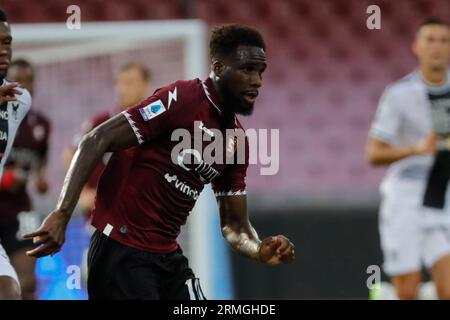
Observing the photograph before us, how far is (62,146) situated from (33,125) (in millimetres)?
1109

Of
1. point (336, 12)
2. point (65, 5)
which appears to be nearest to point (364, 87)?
point (336, 12)

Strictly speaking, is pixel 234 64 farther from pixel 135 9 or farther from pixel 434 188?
pixel 135 9

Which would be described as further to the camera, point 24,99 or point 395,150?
point 395,150

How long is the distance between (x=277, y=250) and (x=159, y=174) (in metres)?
0.58

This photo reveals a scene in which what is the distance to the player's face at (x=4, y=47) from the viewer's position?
441 centimetres

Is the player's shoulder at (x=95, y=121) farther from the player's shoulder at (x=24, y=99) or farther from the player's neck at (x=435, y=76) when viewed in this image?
the player's shoulder at (x=24, y=99)

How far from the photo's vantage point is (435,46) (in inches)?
263

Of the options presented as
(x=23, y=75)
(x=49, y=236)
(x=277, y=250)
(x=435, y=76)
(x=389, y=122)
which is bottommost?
(x=277, y=250)

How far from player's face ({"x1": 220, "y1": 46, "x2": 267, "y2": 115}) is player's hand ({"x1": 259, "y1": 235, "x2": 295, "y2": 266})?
57 cm

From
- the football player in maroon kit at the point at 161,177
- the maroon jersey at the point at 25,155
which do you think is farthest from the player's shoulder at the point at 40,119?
the football player in maroon kit at the point at 161,177

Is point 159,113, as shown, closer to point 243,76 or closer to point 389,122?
point 243,76

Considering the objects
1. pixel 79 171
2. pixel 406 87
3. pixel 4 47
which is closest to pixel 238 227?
pixel 79 171

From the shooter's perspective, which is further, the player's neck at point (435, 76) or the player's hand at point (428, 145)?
the player's neck at point (435, 76)

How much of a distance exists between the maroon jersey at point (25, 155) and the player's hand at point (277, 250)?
307cm
